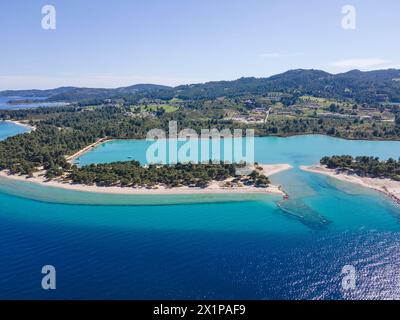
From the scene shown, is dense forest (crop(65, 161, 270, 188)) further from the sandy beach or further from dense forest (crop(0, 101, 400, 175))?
the sandy beach

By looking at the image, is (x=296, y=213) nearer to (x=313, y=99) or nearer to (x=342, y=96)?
(x=313, y=99)

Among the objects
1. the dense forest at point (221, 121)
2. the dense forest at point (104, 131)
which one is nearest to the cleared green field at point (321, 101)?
the dense forest at point (221, 121)

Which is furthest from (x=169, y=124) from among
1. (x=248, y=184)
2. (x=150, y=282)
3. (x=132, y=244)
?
(x=150, y=282)

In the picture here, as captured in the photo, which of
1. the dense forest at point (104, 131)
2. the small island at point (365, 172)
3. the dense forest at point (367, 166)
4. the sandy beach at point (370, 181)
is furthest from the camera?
the dense forest at point (104, 131)

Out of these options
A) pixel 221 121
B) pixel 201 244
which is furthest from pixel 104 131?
pixel 201 244

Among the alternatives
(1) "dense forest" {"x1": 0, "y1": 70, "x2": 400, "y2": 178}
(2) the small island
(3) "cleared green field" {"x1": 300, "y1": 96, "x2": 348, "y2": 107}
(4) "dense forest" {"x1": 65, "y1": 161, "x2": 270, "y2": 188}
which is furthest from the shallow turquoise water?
(3) "cleared green field" {"x1": 300, "y1": 96, "x2": 348, "y2": 107}

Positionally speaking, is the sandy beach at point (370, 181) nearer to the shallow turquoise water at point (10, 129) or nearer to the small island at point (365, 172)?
the small island at point (365, 172)

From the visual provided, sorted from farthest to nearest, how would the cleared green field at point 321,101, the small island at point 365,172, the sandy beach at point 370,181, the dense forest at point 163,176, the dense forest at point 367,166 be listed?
1. the cleared green field at point 321,101
2. the dense forest at point 367,166
3. the dense forest at point 163,176
4. the small island at point 365,172
5. the sandy beach at point 370,181
